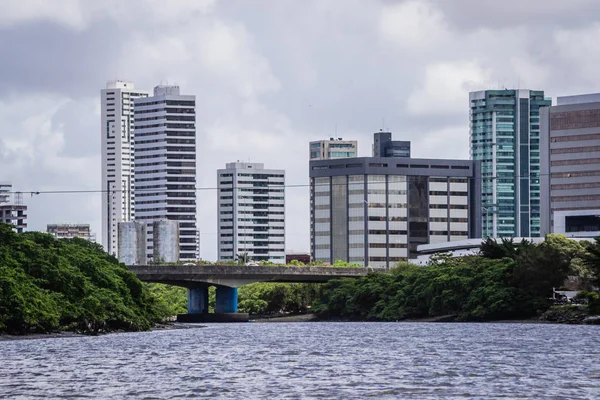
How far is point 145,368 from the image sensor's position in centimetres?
7244

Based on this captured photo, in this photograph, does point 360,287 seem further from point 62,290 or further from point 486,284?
point 62,290

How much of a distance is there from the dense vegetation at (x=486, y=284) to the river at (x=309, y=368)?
44210 mm

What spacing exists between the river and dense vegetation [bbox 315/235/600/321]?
145 feet

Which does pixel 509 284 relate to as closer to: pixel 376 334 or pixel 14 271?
pixel 376 334

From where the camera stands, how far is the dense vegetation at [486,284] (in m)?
155

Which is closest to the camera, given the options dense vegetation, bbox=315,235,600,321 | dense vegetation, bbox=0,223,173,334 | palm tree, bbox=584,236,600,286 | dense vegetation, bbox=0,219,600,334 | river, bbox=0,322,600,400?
river, bbox=0,322,600,400

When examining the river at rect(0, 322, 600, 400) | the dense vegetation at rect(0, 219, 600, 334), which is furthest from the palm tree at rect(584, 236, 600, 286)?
the river at rect(0, 322, 600, 400)

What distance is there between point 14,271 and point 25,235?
20.9 meters

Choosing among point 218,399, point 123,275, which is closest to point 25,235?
point 123,275

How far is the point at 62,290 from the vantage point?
395 feet

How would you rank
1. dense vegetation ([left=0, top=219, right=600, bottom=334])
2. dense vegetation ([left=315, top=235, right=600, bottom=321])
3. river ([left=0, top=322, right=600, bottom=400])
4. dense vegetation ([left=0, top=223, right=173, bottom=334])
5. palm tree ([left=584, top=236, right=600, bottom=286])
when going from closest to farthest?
1. river ([left=0, top=322, right=600, bottom=400])
2. dense vegetation ([left=0, top=223, right=173, bottom=334])
3. dense vegetation ([left=0, top=219, right=600, bottom=334])
4. palm tree ([left=584, top=236, right=600, bottom=286])
5. dense vegetation ([left=315, top=235, right=600, bottom=321])

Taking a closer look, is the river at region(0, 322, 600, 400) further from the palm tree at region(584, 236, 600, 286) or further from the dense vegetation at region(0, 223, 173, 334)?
the palm tree at region(584, 236, 600, 286)

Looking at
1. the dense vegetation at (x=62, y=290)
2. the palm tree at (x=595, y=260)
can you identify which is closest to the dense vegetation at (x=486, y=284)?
the palm tree at (x=595, y=260)

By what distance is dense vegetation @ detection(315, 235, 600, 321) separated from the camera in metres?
155
